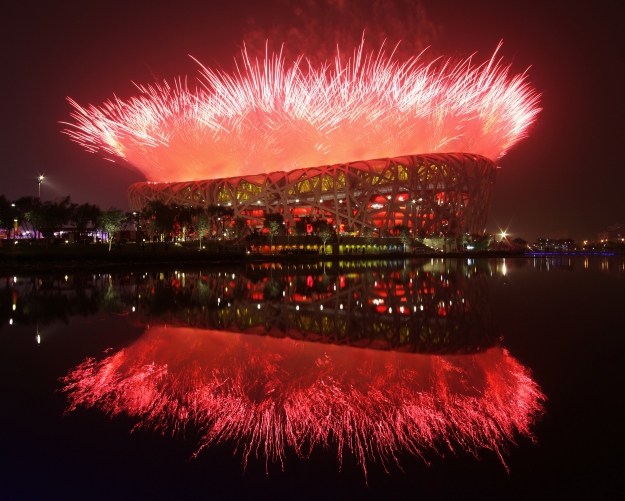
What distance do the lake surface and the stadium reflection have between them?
0.09ft

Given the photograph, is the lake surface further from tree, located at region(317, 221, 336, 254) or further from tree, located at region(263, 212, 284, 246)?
tree, located at region(317, 221, 336, 254)

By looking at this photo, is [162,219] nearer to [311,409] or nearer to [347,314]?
[347,314]

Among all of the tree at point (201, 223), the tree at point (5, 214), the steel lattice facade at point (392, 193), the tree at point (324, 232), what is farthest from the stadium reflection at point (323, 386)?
the steel lattice facade at point (392, 193)

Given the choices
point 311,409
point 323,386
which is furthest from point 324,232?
point 311,409

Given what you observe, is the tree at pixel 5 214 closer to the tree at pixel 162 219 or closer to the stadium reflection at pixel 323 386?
the tree at pixel 162 219

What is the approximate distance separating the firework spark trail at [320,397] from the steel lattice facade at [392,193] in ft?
Answer: 210

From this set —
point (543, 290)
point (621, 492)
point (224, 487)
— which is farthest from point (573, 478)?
point (543, 290)

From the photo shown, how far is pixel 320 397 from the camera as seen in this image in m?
5.21

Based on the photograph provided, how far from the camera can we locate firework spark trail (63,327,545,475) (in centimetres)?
418

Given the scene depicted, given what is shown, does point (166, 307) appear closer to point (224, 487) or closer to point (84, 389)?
point (84, 389)

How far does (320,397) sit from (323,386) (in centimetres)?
35

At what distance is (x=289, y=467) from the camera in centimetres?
373

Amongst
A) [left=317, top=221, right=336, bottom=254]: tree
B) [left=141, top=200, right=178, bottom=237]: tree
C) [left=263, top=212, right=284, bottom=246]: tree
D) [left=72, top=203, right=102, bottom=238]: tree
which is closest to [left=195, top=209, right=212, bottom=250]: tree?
[left=141, top=200, right=178, bottom=237]: tree

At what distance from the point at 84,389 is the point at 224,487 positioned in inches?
116
